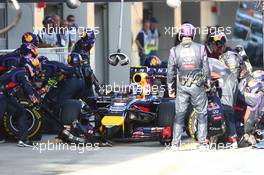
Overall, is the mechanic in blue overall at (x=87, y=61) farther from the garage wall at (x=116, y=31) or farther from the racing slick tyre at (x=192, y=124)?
the garage wall at (x=116, y=31)

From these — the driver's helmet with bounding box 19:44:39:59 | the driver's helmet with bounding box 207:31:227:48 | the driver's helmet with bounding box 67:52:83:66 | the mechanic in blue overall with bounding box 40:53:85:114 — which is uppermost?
the driver's helmet with bounding box 207:31:227:48

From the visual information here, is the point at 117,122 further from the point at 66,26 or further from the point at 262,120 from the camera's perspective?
the point at 66,26

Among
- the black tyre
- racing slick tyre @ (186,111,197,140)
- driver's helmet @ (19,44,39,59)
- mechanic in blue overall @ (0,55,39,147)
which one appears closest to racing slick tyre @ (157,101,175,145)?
racing slick tyre @ (186,111,197,140)

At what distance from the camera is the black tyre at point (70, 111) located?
1551 cm

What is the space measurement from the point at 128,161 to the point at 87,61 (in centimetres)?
404

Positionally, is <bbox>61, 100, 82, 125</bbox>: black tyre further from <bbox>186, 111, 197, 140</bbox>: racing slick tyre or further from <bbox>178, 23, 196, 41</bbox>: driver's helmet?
<bbox>178, 23, 196, 41</bbox>: driver's helmet

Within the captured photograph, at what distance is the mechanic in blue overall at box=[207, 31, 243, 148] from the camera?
1501cm

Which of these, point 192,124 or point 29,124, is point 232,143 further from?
point 29,124

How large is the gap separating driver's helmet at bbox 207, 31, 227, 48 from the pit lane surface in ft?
5.98

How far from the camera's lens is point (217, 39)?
15.5 metres

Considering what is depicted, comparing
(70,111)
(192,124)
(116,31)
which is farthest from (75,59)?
(116,31)

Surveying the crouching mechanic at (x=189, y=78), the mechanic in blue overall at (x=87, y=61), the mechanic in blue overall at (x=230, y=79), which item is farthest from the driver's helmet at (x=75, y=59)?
the crouching mechanic at (x=189, y=78)

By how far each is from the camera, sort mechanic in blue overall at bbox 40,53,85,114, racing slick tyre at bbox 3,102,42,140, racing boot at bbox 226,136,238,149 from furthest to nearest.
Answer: mechanic in blue overall at bbox 40,53,85,114 < racing slick tyre at bbox 3,102,42,140 < racing boot at bbox 226,136,238,149

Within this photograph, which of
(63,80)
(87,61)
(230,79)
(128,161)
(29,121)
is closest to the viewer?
(128,161)
